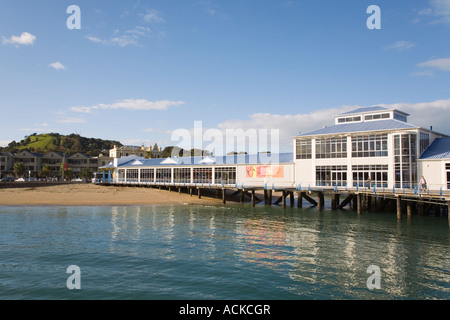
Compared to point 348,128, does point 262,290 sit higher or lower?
lower

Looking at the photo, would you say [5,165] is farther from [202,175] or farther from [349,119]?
[349,119]

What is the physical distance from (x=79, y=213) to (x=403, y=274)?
33.9 meters

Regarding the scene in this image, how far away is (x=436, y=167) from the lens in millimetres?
37469

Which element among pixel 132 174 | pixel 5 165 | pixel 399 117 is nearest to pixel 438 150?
pixel 399 117

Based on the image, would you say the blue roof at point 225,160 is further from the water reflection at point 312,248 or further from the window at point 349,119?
the water reflection at point 312,248

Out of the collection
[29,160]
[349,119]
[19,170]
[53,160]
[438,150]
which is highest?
[349,119]

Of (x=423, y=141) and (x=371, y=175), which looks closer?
(x=423, y=141)

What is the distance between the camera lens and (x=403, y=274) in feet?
53.6

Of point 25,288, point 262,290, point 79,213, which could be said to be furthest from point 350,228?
point 79,213

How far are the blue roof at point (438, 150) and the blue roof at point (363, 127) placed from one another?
3909mm

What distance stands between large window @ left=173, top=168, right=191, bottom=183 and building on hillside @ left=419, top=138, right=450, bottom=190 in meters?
37.9

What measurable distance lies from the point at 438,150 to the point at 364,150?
326 inches

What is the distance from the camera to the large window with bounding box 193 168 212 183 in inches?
2302
